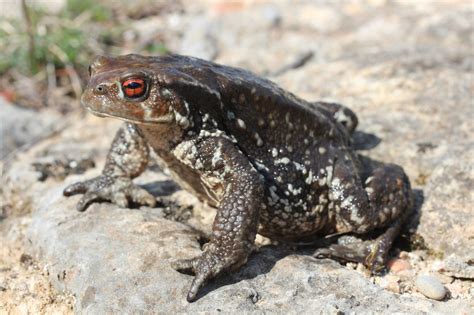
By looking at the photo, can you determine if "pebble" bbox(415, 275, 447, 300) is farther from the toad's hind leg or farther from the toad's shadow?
the toad's shadow

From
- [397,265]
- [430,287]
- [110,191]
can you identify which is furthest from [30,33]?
[430,287]

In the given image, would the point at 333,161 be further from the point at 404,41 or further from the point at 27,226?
the point at 404,41

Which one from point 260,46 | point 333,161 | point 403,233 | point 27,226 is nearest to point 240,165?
point 333,161

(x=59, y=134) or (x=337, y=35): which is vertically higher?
(x=337, y=35)

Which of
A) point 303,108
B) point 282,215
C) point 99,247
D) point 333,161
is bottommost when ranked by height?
point 99,247

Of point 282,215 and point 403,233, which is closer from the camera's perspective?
point 282,215

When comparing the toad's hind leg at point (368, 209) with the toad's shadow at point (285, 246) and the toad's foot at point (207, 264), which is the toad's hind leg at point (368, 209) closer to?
the toad's shadow at point (285, 246)
